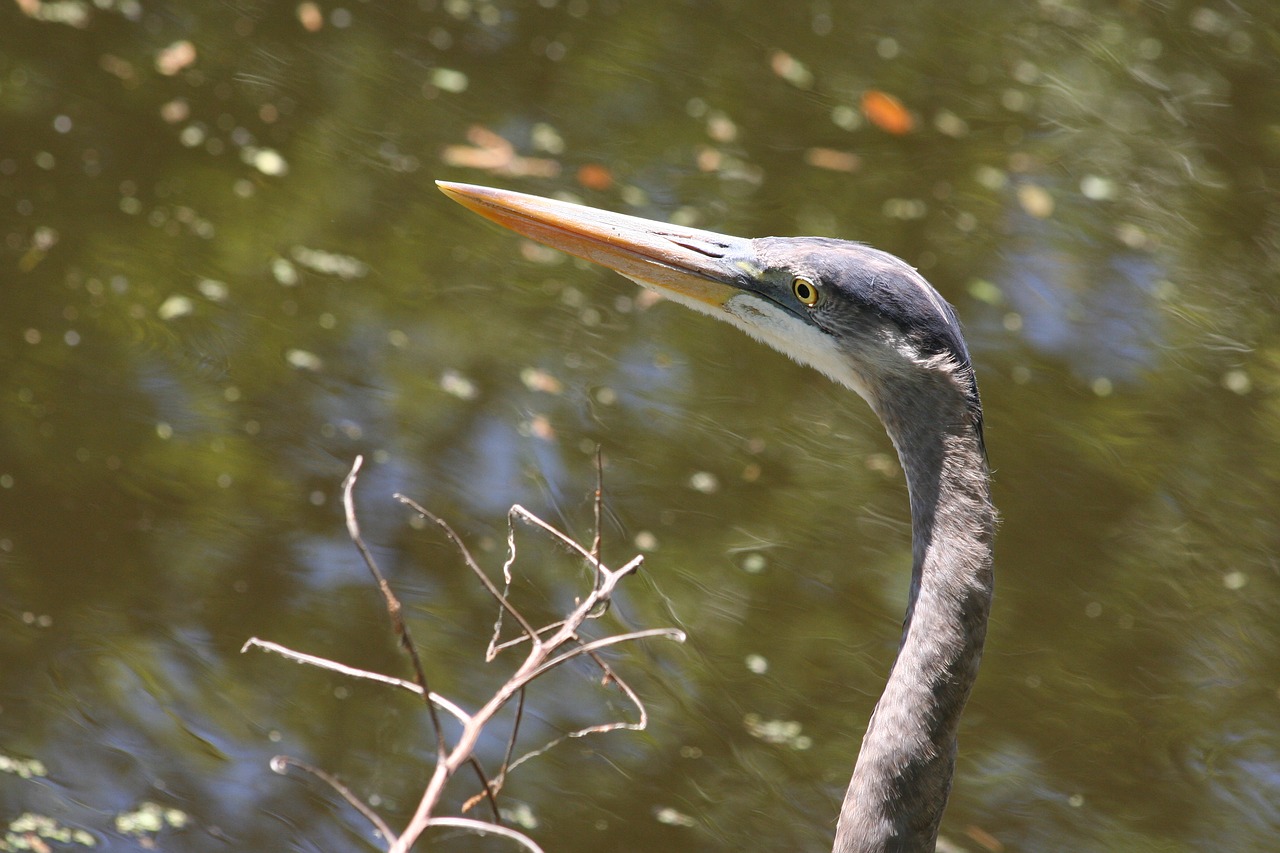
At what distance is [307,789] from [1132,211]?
5.58m

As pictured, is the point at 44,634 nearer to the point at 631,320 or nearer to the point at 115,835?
the point at 115,835

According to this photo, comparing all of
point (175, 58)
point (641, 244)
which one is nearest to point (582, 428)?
point (641, 244)

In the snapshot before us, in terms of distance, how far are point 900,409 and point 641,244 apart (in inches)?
30.0

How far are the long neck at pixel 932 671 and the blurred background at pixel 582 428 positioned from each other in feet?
4.19

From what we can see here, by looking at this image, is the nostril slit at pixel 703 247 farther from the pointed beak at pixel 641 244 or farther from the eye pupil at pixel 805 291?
the eye pupil at pixel 805 291

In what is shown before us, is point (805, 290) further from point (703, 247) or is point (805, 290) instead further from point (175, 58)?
point (175, 58)

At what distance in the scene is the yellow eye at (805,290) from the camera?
311 centimetres

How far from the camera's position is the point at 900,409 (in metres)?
2.96

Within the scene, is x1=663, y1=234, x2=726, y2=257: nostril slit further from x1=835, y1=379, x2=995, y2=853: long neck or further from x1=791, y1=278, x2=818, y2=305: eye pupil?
x1=835, y1=379, x2=995, y2=853: long neck

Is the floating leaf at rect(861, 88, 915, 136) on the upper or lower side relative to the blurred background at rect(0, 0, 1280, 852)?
upper

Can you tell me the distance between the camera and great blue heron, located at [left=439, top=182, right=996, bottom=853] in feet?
8.95

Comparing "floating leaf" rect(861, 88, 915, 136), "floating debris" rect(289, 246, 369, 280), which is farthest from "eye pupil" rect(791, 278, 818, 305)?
Result: "floating leaf" rect(861, 88, 915, 136)

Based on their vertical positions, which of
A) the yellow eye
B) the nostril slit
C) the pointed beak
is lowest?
the pointed beak

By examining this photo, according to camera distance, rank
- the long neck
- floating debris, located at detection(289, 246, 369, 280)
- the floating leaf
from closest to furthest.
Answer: the long neck, floating debris, located at detection(289, 246, 369, 280), the floating leaf
